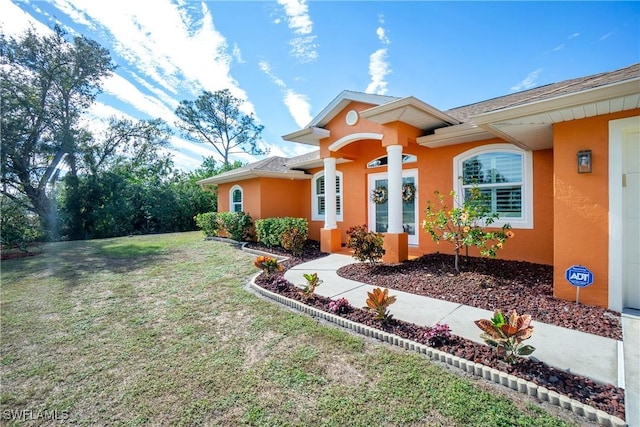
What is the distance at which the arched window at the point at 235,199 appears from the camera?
13.9 meters

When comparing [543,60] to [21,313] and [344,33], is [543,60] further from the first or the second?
[21,313]

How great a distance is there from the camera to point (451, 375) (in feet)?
9.42

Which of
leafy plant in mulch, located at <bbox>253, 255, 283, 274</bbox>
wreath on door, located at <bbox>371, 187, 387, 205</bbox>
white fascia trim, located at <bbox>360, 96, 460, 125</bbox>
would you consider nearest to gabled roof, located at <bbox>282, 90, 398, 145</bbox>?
white fascia trim, located at <bbox>360, 96, 460, 125</bbox>

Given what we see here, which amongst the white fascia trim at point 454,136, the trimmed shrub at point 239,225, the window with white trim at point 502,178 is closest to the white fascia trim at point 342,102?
the white fascia trim at point 454,136

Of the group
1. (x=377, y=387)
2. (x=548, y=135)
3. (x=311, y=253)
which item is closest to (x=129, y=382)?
(x=377, y=387)

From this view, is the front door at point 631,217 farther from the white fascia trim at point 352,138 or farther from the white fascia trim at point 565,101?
the white fascia trim at point 352,138

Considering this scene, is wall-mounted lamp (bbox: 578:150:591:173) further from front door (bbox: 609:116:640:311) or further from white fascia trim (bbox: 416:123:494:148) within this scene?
white fascia trim (bbox: 416:123:494:148)

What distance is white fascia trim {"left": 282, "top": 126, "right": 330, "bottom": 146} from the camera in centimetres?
870

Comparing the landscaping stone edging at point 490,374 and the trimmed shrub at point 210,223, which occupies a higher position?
the trimmed shrub at point 210,223

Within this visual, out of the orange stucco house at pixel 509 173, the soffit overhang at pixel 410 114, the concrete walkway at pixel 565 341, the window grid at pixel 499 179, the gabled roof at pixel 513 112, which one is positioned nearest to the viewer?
the concrete walkway at pixel 565 341

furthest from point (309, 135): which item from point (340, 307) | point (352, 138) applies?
point (340, 307)

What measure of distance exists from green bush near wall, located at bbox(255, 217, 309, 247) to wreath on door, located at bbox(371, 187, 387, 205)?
2.66 metres

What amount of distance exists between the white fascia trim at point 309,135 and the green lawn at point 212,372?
208 inches

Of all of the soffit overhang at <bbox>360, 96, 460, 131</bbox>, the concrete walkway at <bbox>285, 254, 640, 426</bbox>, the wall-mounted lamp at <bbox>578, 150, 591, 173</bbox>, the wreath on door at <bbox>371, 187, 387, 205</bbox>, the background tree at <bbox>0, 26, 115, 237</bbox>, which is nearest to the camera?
the concrete walkway at <bbox>285, 254, 640, 426</bbox>
